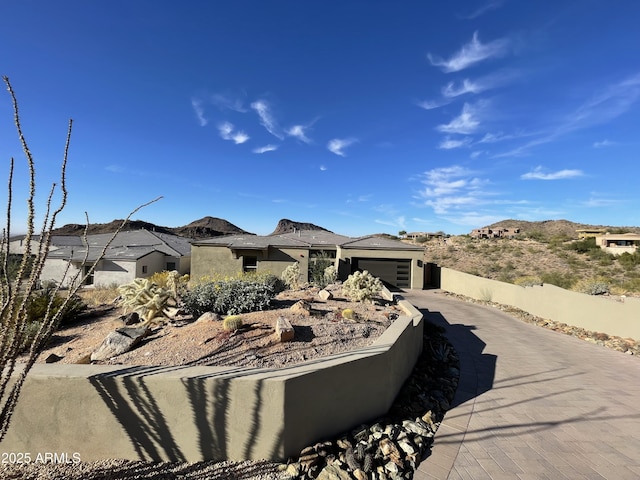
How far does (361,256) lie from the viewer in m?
20.2

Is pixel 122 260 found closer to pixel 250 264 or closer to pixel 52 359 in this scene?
pixel 250 264

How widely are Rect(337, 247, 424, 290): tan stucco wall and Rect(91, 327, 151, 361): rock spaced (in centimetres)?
1573

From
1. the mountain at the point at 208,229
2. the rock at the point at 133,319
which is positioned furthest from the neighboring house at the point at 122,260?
the mountain at the point at 208,229

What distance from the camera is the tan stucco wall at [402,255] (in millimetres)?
20172

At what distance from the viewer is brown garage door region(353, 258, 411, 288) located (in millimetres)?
20531

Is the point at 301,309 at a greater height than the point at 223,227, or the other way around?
the point at 223,227

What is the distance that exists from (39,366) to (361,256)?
58.4 ft

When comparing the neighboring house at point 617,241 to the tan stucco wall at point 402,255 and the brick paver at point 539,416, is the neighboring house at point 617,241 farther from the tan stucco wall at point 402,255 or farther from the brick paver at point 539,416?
the brick paver at point 539,416

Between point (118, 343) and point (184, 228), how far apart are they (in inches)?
3377

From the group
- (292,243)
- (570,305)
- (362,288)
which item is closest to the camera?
(362,288)

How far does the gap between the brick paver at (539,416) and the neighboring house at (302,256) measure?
38.1 ft

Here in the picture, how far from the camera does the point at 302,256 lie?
1942 centimetres

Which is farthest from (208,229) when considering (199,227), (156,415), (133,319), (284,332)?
(156,415)

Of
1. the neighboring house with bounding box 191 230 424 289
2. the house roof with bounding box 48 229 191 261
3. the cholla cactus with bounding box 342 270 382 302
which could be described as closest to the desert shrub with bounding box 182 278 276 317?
the cholla cactus with bounding box 342 270 382 302
